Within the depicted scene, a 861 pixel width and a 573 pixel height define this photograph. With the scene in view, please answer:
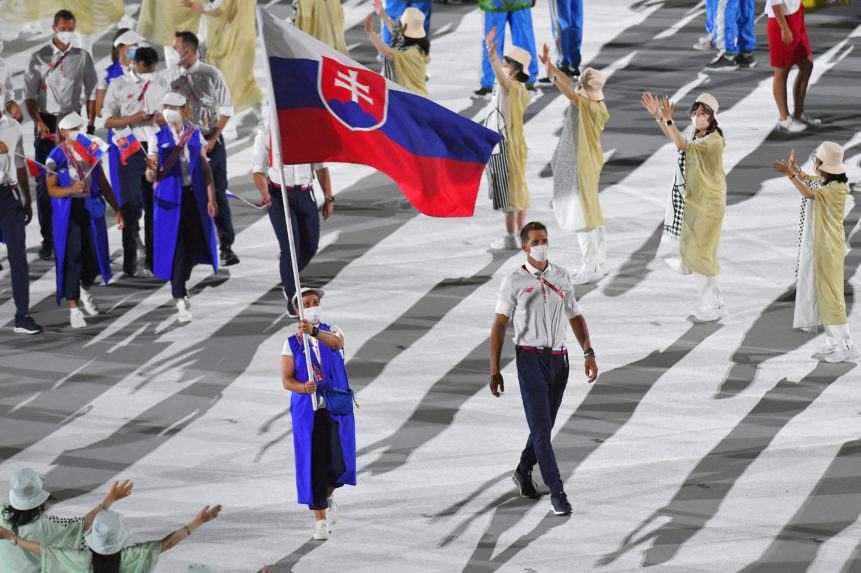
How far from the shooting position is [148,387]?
1415cm

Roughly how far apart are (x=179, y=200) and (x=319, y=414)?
164 inches

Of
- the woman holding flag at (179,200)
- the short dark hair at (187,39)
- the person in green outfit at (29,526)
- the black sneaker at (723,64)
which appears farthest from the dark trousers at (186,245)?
the black sneaker at (723,64)

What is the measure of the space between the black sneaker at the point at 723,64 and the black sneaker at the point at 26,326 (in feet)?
25.0

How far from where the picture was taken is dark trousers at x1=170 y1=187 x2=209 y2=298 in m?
15.3

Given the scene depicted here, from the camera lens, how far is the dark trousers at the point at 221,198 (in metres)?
16.3

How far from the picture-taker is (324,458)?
1176 cm

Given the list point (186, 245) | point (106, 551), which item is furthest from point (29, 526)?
point (186, 245)

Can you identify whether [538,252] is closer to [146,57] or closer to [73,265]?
[73,265]

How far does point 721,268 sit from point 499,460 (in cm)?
376

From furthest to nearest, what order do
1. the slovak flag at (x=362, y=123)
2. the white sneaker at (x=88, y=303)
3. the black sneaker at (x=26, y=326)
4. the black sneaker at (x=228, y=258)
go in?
1. the black sneaker at (x=228, y=258)
2. the white sneaker at (x=88, y=303)
3. the black sneaker at (x=26, y=326)
4. the slovak flag at (x=362, y=123)

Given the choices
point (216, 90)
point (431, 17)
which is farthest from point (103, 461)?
point (431, 17)

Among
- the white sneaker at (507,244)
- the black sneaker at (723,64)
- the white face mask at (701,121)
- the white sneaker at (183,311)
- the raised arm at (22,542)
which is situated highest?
the white face mask at (701,121)

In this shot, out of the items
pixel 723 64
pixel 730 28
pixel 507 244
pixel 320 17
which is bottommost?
pixel 507 244

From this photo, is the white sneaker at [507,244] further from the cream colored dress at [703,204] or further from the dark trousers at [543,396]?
the dark trousers at [543,396]
